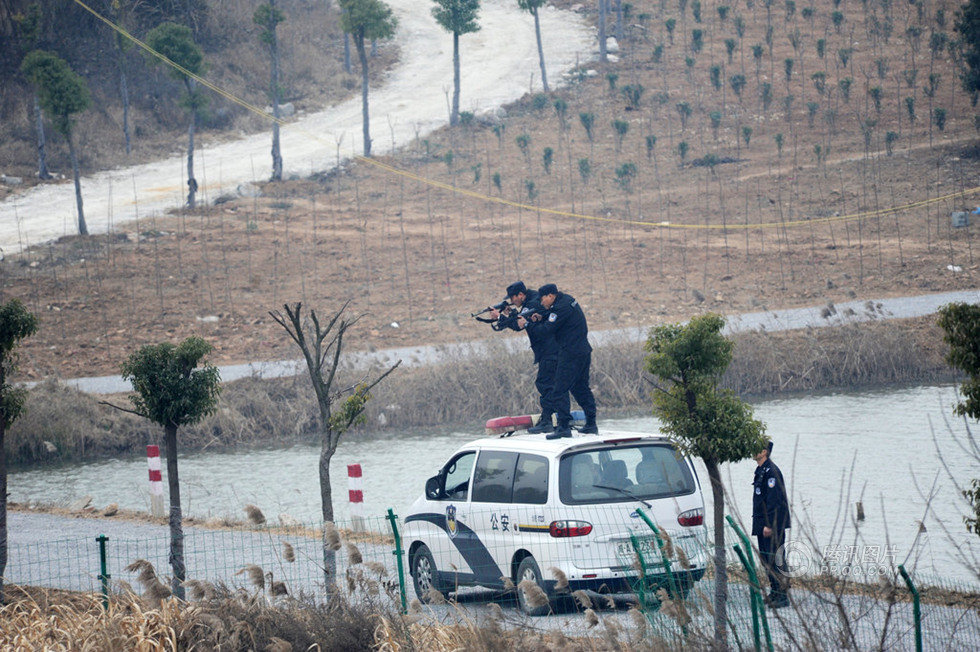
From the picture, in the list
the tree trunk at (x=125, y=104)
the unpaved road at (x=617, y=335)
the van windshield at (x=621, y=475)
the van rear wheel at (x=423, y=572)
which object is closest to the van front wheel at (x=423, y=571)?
the van rear wheel at (x=423, y=572)

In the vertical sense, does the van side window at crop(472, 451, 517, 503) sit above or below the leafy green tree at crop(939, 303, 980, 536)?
below

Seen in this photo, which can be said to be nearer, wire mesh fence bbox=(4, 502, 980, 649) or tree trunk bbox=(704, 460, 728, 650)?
tree trunk bbox=(704, 460, 728, 650)

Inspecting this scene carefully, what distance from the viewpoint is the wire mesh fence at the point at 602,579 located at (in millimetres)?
7254

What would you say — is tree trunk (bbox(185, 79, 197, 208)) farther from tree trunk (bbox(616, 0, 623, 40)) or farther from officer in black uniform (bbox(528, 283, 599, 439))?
officer in black uniform (bbox(528, 283, 599, 439))

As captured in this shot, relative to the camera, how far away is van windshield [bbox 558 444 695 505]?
9883 millimetres

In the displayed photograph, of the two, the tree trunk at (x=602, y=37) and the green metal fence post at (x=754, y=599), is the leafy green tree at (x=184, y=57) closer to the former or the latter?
the tree trunk at (x=602, y=37)

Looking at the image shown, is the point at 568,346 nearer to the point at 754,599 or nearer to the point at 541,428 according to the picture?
the point at 541,428

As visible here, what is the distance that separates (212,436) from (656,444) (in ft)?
59.1

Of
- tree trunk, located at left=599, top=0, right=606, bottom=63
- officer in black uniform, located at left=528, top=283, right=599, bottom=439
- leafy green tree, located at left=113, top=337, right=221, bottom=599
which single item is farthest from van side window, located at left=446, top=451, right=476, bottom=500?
tree trunk, located at left=599, top=0, right=606, bottom=63

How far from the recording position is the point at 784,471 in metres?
18.8

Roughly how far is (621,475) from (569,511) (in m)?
0.66

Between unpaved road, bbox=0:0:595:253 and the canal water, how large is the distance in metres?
18.0

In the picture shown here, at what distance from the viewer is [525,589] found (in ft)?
23.0

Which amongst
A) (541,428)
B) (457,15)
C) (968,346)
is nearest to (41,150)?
(457,15)
